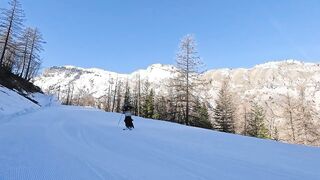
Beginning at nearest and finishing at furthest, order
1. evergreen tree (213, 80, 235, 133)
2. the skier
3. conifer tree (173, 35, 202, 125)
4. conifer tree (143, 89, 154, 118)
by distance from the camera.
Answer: the skier < conifer tree (173, 35, 202, 125) < evergreen tree (213, 80, 235, 133) < conifer tree (143, 89, 154, 118)

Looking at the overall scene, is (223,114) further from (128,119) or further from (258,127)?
(128,119)

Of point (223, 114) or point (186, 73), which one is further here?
point (223, 114)

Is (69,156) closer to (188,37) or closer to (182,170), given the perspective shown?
(182,170)

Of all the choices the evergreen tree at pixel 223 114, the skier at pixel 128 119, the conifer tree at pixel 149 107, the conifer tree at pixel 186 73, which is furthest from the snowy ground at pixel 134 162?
the conifer tree at pixel 149 107

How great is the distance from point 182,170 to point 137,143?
16.4 feet

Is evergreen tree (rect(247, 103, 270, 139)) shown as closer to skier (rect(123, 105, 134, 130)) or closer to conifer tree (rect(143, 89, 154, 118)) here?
conifer tree (rect(143, 89, 154, 118))

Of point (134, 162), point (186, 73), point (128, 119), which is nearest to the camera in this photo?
point (134, 162)

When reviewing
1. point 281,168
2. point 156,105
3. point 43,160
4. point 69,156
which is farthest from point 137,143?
point 156,105

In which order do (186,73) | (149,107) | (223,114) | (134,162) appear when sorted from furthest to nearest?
(149,107) < (223,114) < (186,73) < (134,162)

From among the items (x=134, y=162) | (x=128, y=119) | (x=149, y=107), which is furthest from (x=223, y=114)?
(x=134, y=162)

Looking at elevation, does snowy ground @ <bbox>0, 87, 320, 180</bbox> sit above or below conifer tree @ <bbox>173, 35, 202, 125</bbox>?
below

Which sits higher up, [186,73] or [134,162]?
[186,73]

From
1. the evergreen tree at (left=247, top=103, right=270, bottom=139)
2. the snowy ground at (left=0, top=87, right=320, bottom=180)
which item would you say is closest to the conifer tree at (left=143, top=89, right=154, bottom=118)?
the evergreen tree at (left=247, top=103, right=270, bottom=139)

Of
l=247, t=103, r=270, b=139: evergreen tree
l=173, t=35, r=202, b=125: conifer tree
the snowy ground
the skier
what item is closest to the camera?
the snowy ground
